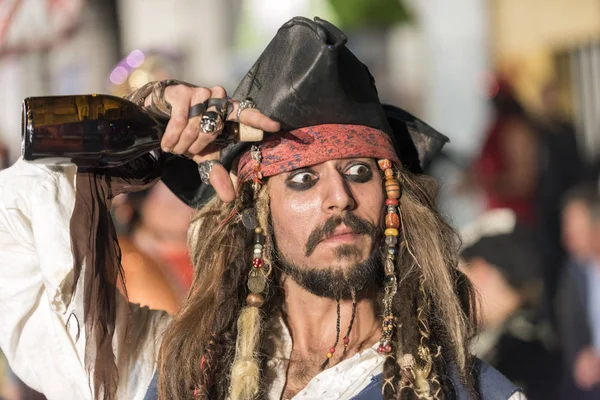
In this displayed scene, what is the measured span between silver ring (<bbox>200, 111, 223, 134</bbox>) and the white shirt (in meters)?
0.50

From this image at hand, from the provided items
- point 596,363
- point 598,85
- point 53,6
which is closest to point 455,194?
point 598,85

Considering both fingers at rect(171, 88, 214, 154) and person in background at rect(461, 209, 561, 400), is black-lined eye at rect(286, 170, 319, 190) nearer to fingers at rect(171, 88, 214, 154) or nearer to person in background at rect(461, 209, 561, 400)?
fingers at rect(171, 88, 214, 154)

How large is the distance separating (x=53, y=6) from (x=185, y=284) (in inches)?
131

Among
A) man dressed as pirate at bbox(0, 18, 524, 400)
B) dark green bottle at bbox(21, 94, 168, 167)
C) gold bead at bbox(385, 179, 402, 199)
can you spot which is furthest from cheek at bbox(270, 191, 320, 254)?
dark green bottle at bbox(21, 94, 168, 167)

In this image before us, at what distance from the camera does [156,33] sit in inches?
514

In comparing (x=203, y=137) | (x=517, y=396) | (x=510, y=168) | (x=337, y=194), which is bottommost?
(x=510, y=168)

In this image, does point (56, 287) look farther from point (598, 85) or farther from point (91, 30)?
point (598, 85)

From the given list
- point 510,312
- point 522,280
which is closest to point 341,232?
point 510,312

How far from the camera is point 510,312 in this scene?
5480 mm

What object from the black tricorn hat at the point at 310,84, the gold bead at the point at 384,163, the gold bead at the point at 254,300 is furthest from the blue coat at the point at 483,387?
the black tricorn hat at the point at 310,84

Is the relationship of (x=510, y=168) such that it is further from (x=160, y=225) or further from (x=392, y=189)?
(x=392, y=189)

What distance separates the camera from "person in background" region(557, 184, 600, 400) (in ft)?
19.4

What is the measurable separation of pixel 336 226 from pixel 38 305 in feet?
3.04

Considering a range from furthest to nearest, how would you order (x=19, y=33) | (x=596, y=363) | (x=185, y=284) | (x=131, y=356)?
(x=19, y=33)
(x=596, y=363)
(x=185, y=284)
(x=131, y=356)
